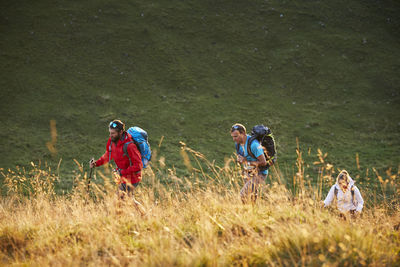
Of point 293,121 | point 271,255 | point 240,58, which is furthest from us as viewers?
point 240,58

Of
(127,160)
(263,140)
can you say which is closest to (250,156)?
(263,140)

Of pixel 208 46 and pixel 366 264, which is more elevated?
pixel 208 46

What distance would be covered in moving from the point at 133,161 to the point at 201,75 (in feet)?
86.6

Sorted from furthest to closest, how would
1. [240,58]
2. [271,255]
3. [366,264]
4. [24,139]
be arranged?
[240,58] < [24,139] < [271,255] < [366,264]

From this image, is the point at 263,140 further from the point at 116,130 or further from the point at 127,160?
the point at 116,130

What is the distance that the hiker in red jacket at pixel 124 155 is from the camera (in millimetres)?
5668

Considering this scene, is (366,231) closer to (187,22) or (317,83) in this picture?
(317,83)

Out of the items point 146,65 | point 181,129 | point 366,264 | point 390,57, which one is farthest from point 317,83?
point 366,264

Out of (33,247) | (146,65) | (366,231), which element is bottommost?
(33,247)

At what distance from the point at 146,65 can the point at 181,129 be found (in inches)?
467

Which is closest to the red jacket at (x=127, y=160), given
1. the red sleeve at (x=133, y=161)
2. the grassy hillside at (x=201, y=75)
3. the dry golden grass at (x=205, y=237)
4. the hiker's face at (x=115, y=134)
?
the red sleeve at (x=133, y=161)

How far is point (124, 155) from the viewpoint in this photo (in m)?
5.82

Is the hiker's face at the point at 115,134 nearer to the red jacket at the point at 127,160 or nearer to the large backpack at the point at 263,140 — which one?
the red jacket at the point at 127,160

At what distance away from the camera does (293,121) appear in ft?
82.8
